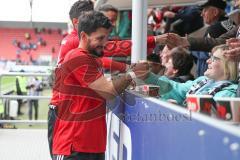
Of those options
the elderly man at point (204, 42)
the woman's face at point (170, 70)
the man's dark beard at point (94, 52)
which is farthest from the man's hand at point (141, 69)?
the woman's face at point (170, 70)

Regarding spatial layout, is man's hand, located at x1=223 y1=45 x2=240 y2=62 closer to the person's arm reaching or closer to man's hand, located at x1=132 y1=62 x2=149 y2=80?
man's hand, located at x1=132 y1=62 x2=149 y2=80

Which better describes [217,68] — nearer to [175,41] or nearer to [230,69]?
[230,69]

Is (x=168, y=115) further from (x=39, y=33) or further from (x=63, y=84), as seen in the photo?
(x=39, y=33)

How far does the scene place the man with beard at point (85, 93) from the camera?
8.11ft

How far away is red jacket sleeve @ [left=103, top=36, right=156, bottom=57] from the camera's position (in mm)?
3188

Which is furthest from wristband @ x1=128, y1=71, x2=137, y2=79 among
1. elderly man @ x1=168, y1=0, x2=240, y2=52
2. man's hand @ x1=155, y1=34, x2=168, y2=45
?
elderly man @ x1=168, y1=0, x2=240, y2=52

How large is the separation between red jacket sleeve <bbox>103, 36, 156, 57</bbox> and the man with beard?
0.55m

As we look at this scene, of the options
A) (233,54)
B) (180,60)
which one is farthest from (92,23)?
(180,60)

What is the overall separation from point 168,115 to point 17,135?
5.20 meters

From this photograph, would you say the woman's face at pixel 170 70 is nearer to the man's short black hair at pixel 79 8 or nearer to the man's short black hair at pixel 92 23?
the man's short black hair at pixel 79 8

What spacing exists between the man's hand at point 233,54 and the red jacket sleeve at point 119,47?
2.88 ft

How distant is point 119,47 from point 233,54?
1.01 meters

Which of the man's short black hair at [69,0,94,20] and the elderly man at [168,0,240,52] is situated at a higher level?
the man's short black hair at [69,0,94,20]

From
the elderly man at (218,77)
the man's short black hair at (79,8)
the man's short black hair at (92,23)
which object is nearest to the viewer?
the elderly man at (218,77)
